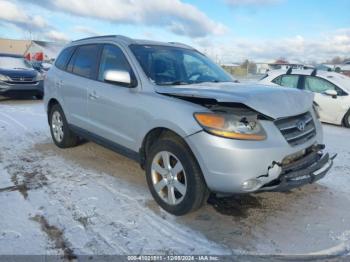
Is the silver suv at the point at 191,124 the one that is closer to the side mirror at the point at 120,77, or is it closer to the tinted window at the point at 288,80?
the side mirror at the point at 120,77

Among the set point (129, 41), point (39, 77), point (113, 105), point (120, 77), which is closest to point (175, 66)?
point (129, 41)

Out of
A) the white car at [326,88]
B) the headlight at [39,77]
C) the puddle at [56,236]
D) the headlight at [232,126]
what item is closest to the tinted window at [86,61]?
the puddle at [56,236]

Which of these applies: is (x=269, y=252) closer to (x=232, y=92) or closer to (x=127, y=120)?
(x=232, y=92)

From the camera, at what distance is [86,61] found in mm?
5203

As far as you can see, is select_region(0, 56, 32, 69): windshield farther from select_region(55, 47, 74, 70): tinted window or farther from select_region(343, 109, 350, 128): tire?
select_region(343, 109, 350, 128): tire

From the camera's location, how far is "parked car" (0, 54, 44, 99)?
11.7m

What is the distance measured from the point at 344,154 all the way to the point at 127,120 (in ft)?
13.1

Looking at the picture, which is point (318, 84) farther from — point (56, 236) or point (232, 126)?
point (56, 236)

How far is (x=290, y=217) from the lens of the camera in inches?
143

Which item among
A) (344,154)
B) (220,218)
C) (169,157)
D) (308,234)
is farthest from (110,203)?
(344,154)

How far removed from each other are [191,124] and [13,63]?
12259 mm

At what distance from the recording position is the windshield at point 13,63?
1306 cm

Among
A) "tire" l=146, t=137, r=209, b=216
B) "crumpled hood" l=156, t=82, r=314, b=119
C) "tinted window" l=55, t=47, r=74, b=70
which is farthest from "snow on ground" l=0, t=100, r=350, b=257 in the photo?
"tinted window" l=55, t=47, r=74, b=70

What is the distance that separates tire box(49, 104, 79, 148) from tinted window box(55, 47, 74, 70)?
26.3 inches
